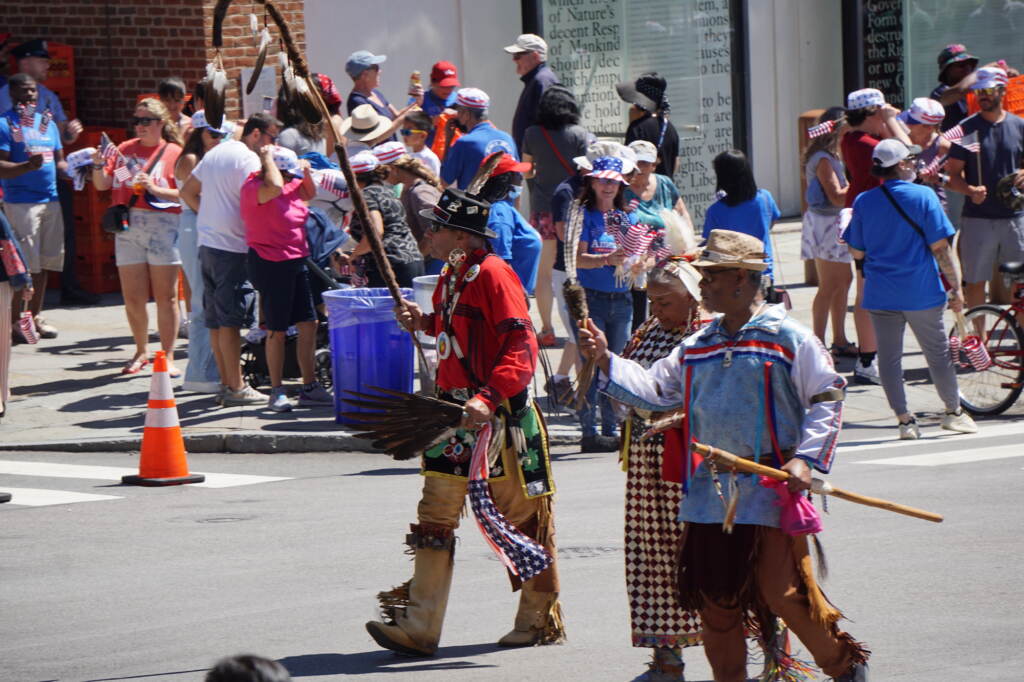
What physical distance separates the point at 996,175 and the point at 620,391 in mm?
8704

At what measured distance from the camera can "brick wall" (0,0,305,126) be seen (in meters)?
17.2

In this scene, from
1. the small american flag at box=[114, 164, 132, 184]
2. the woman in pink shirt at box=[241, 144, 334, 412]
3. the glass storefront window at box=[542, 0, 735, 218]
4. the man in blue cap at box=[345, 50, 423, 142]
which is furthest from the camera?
the glass storefront window at box=[542, 0, 735, 218]

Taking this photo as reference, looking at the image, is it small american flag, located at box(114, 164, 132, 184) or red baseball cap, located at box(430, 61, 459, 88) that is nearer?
small american flag, located at box(114, 164, 132, 184)

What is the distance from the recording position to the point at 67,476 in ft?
37.7

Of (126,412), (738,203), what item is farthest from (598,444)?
(126,412)

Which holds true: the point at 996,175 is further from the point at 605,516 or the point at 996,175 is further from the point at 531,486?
the point at 531,486

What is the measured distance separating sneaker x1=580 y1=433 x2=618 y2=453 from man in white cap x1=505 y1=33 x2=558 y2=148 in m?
4.20

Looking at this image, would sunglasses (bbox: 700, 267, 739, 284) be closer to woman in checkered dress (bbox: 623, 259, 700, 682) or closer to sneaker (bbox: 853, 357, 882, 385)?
woman in checkered dress (bbox: 623, 259, 700, 682)

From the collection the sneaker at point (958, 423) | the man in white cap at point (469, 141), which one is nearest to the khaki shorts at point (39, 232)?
the man in white cap at point (469, 141)

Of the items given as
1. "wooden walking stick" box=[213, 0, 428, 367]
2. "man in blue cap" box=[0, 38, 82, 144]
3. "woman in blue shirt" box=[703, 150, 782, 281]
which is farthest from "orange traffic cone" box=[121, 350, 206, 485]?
"man in blue cap" box=[0, 38, 82, 144]

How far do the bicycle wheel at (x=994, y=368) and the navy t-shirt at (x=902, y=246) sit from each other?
97 cm

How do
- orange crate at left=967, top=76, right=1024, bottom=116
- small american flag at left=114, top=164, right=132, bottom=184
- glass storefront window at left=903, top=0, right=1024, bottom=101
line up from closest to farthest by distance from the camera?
small american flag at left=114, top=164, right=132, bottom=184
orange crate at left=967, top=76, right=1024, bottom=116
glass storefront window at left=903, top=0, right=1024, bottom=101

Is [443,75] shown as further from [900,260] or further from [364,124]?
[900,260]

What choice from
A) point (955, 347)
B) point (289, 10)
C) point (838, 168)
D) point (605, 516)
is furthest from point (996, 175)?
point (289, 10)
